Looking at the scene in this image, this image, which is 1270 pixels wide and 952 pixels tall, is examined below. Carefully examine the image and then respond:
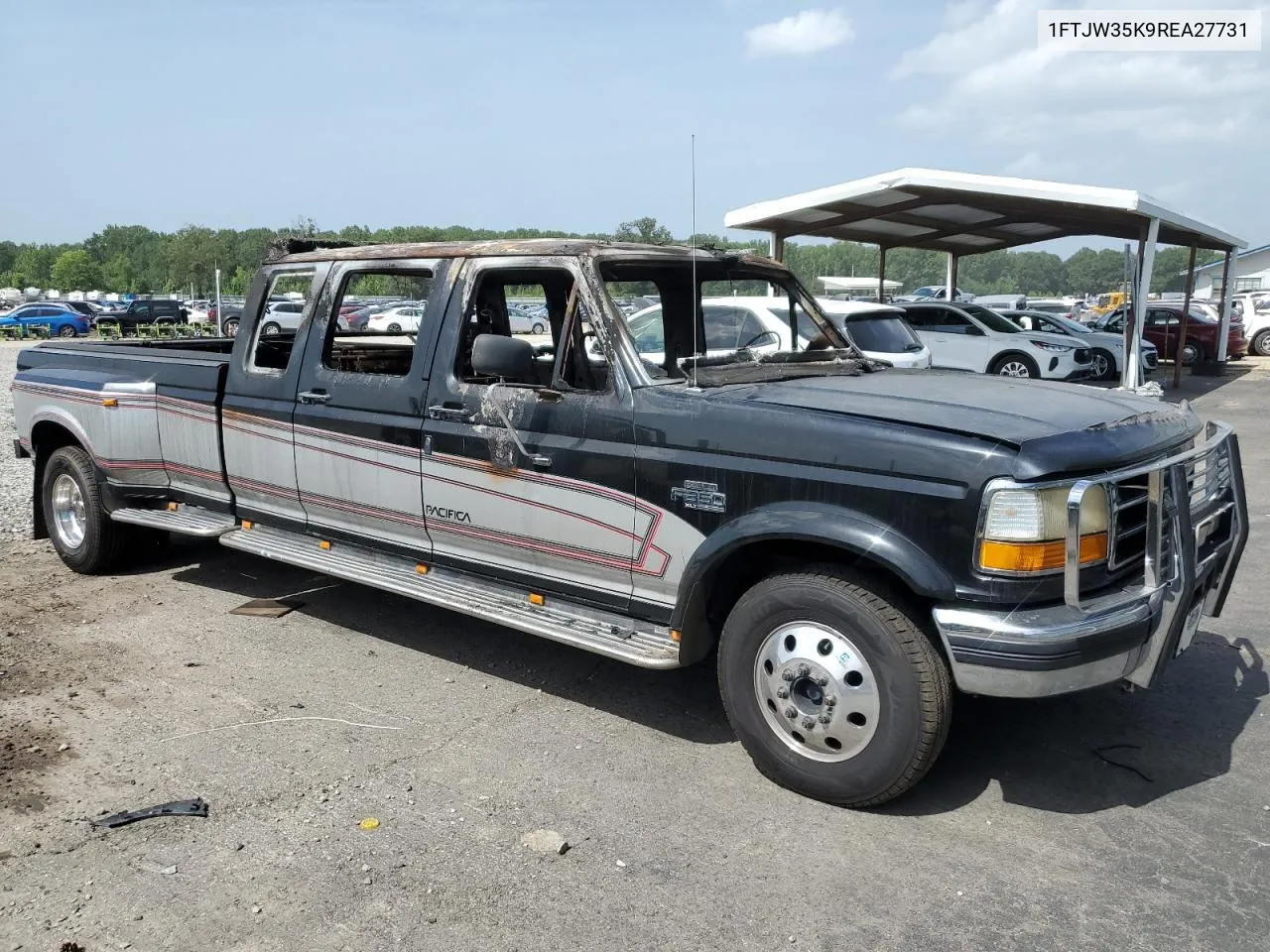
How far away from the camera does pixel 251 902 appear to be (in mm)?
3203

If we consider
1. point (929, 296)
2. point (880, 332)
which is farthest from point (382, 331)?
point (929, 296)

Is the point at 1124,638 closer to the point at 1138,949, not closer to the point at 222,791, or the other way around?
the point at 1138,949

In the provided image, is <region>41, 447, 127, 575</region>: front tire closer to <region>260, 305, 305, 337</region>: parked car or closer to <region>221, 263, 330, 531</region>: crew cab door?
<region>221, 263, 330, 531</region>: crew cab door

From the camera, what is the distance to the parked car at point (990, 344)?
61.6 feet

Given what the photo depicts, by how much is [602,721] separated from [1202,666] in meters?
3.05

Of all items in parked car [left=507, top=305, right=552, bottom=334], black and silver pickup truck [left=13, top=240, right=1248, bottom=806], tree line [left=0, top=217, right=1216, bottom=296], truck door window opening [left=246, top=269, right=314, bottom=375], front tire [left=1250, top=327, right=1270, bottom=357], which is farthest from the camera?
tree line [left=0, top=217, right=1216, bottom=296]

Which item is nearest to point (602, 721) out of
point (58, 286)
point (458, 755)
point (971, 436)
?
point (458, 755)

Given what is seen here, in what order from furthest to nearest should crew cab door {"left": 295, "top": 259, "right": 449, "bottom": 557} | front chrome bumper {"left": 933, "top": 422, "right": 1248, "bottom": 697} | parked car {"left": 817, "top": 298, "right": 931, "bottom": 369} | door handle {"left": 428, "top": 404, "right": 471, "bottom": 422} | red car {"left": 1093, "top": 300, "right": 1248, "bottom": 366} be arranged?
red car {"left": 1093, "top": 300, "right": 1248, "bottom": 366}, parked car {"left": 817, "top": 298, "right": 931, "bottom": 369}, crew cab door {"left": 295, "top": 259, "right": 449, "bottom": 557}, door handle {"left": 428, "top": 404, "right": 471, "bottom": 422}, front chrome bumper {"left": 933, "top": 422, "right": 1248, "bottom": 697}

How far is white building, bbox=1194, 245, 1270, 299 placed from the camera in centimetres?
4678

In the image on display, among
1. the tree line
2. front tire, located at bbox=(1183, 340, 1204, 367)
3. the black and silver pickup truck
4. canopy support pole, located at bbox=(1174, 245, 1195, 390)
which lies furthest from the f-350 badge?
the tree line

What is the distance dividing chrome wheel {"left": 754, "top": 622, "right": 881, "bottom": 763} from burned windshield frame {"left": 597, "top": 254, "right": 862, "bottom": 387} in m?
1.21

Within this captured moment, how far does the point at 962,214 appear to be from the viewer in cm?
1961

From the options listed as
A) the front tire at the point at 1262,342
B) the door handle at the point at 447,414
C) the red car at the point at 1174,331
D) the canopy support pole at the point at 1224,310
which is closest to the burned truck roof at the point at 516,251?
the door handle at the point at 447,414

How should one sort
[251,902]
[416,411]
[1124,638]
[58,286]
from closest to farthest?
[251,902], [1124,638], [416,411], [58,286]
